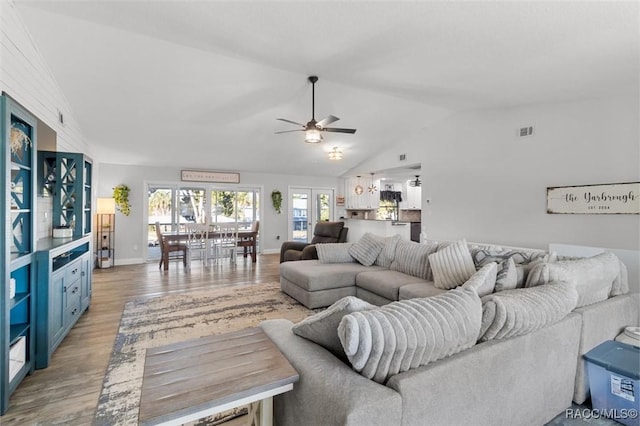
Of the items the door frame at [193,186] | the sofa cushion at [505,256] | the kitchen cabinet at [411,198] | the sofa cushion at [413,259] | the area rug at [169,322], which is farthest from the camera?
the kitchen cabinet at [411,198]

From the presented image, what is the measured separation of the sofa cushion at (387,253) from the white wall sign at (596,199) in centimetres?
237

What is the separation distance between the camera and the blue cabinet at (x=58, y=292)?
2297mm

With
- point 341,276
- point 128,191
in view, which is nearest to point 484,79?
point 341,276

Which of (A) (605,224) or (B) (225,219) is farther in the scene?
(B) (225,219)

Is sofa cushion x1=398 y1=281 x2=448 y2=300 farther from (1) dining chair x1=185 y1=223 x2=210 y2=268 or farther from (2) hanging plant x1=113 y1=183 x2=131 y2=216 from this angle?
(2) hanging plant x1=113 y1=183 x2=131 y2=216

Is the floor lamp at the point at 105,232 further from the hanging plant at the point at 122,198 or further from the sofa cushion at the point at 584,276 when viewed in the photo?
the sofa cushion at the point at 584,276

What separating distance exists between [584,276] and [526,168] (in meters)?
3.09

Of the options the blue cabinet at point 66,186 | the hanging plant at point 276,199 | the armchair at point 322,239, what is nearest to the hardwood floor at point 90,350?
the armchair at point 322,239

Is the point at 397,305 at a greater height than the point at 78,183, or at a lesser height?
lesser

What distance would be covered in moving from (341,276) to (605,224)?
3.40m

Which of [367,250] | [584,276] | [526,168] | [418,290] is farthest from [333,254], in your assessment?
[526,168]

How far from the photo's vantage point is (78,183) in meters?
3.33

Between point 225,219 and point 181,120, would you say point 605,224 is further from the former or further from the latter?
point 225,219

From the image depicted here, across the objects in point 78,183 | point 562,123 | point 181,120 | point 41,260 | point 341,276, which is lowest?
point 341,276
